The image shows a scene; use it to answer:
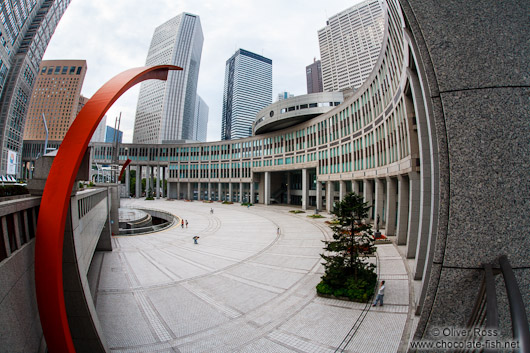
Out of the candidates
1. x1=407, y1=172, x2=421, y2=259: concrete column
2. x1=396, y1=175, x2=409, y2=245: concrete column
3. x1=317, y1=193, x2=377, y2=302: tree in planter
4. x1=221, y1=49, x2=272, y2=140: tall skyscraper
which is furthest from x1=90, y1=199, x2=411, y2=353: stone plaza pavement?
x1=221, y1=49, x2=272, y2=140: tall skyscraper

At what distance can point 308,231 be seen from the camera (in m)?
26.7

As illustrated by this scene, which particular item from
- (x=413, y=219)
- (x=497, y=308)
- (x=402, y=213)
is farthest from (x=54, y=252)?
(x=402, y=213)

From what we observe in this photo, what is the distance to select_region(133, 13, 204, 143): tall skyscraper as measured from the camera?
135 m

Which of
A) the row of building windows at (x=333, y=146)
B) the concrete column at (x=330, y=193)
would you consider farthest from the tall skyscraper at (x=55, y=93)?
the concrete column at (x=330, y=193)

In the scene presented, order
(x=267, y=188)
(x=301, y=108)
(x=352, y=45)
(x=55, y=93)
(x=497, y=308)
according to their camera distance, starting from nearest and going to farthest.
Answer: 1. (x=497, y=308)
2. (x=301, y=108)
3. (x=267, y=188)
4. (x=55, y=93)
5. (x=352, y=45)

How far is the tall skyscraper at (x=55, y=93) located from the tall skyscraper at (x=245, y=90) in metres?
97.8

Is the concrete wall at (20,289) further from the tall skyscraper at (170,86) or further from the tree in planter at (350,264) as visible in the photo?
the tall skyscraper at (170,86)

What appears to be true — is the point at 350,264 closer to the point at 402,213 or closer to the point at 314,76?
the point at 402,213

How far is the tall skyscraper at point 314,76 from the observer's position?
176 metres

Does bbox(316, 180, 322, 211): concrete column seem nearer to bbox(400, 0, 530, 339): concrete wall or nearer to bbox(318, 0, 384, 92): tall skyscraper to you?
bbox(400, 0, 530, 339): concrete wall

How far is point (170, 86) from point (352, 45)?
117m

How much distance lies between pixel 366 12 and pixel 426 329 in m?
172

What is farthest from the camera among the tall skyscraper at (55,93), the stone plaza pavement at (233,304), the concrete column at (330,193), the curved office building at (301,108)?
the tall skyscraper at (55,93)

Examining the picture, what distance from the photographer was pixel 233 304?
10.7 metres
